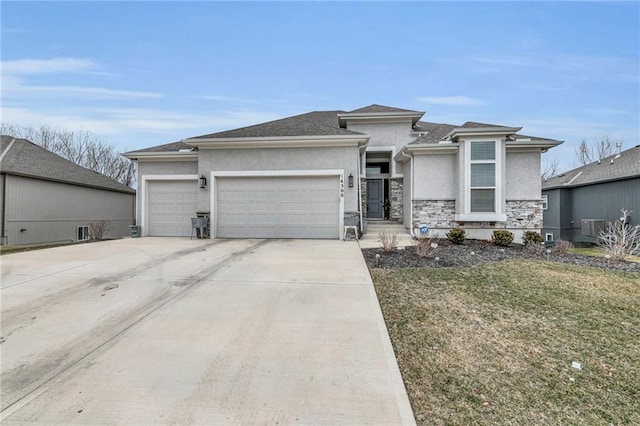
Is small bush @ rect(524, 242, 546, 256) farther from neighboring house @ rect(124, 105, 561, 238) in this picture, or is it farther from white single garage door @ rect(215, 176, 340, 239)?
white single garage door @ rect(215, 176, 340, 239)

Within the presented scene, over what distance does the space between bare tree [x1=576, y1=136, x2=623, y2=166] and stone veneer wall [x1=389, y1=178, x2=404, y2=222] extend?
30071 mm

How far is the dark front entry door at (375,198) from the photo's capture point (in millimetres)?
15359

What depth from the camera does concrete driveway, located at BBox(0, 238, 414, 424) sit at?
7.70 ft

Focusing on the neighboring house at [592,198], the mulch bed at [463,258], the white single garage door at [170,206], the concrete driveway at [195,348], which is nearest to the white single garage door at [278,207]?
the white single garage door at [170,206]

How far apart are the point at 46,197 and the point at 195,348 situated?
651 inches

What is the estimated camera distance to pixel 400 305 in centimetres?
450

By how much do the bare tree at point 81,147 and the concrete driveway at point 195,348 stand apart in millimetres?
30008

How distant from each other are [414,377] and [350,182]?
8.51 meters

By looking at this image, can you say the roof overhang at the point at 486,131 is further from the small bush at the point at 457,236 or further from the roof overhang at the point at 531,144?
the small bush at the point at 457,236

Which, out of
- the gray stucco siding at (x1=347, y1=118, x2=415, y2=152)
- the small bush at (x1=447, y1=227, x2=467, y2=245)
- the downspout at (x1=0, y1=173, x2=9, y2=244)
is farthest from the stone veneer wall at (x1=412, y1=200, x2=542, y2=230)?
the downspout at (x1=0, y1=173, x2=9, y2=244)

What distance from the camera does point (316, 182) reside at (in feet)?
36.7

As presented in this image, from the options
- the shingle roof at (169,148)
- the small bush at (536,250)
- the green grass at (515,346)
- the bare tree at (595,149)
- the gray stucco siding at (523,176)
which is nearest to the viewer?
the green grass at (515,346)

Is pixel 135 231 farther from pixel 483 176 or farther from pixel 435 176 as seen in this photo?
pixel 483 176

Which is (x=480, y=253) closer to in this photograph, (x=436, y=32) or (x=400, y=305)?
(x=400, y=305)
